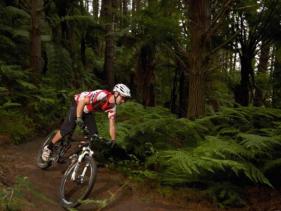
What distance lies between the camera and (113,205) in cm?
681

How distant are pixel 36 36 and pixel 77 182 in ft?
20.4

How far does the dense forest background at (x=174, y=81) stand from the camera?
23.8 ft

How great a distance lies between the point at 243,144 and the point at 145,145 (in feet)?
7.17

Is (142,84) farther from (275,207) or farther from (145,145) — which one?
(275,207)

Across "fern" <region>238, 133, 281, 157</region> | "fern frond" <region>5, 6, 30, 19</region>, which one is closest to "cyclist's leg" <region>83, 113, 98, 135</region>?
"fern" <region>238, 133, 281, 157</region>

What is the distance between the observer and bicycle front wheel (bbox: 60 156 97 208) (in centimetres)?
640

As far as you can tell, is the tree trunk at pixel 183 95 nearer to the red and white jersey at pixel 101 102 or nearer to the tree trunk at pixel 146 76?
the tree trunk at pixel 146 76

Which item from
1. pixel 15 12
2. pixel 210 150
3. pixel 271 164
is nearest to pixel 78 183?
pixel 210 150

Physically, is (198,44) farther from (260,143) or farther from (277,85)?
(277,85)

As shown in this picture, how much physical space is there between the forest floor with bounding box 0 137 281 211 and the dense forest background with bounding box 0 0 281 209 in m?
0.27

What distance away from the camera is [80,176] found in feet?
21.8

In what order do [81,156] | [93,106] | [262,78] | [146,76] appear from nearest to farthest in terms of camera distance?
1. [81,156]
2. [93,106]
3. [262,78]
4. [146,76]

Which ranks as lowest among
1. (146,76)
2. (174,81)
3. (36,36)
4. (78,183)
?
(78,183)

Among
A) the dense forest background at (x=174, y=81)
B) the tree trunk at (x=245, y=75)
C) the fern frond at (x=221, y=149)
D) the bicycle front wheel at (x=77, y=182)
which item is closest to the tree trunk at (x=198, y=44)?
the dense forest background at (x=174, y=81)
